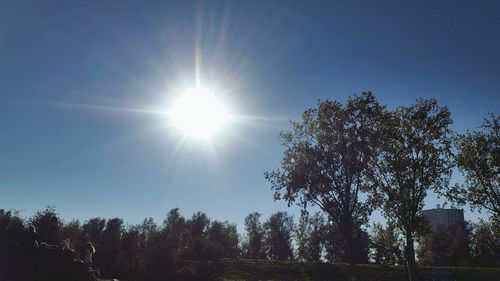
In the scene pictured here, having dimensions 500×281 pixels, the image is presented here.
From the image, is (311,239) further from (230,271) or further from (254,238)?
(230,271)

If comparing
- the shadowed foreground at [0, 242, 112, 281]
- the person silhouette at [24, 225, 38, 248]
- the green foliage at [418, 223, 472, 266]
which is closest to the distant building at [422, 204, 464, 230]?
the green foliage at [418, 223, 472, 266]

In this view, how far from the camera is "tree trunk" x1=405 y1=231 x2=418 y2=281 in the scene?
31375 mm

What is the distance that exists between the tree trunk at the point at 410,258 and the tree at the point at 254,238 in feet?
275

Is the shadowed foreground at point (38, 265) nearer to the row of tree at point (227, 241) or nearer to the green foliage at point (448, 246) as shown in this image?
the row of tree at point (227, 241)

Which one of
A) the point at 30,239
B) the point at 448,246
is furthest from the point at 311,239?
the point at 30,239

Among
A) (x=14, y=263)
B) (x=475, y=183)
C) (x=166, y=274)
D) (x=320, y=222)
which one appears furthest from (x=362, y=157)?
(x=320, y=222)

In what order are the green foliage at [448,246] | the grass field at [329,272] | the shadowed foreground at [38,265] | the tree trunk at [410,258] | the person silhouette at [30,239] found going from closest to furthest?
the shadowed foreground at [38,265]
the person silhouette at [30,239]
the tree trunk at [410,258]
the grass field at [329,272]
the green foliage at [448,246]

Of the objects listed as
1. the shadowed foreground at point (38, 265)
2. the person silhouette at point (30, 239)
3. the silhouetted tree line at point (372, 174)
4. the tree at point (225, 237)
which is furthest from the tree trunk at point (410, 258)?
the tree at point (225, 237)

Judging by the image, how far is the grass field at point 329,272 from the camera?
42.2m

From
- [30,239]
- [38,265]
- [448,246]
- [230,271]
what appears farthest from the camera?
[448,246]

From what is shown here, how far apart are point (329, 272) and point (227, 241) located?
66680 mm

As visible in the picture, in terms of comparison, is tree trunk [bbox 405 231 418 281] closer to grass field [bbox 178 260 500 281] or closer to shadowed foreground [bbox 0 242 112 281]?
grass field [bbox 178 260 500 281]

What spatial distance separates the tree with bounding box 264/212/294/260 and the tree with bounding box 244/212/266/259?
2173 millimetres

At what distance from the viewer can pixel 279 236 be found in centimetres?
11094
